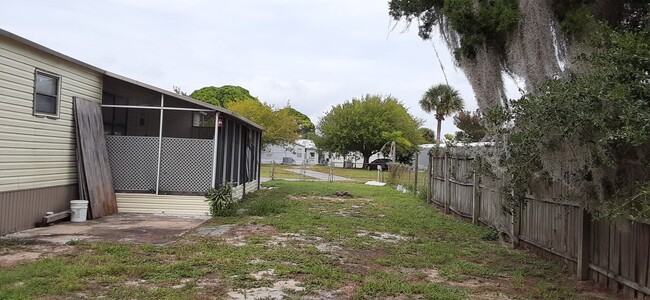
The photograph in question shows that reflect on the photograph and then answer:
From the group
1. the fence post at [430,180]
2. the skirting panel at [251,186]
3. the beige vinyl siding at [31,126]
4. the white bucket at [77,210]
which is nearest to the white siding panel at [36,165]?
the beige vinyl siding at [31,126]

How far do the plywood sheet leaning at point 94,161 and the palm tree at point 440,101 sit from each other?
26472 mm

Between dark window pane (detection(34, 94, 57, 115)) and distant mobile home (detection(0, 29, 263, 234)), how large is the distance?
0.02 meters

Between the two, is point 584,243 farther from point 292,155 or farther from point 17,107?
point 292,155

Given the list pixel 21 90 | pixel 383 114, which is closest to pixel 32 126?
pixel 21 90

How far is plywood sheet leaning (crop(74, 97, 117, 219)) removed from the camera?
10.5 metres

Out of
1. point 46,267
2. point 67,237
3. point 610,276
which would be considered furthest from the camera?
point 67,237

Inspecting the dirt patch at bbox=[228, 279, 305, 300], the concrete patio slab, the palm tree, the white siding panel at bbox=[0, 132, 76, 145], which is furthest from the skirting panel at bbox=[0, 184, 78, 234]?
the palm tree

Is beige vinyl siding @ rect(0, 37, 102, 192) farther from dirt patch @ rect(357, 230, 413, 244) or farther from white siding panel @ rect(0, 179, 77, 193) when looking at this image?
dirt patch @ rect(357, 230, 413, 244)

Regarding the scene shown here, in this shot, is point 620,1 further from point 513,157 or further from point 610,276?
point 610,276

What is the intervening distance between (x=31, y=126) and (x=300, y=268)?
5875 mm

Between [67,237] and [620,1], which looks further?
[67,237]

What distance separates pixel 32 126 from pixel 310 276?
20.3 ft

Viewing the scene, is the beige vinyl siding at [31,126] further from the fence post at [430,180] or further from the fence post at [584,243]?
the fence post at [430,180]

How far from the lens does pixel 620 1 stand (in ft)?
18.9
